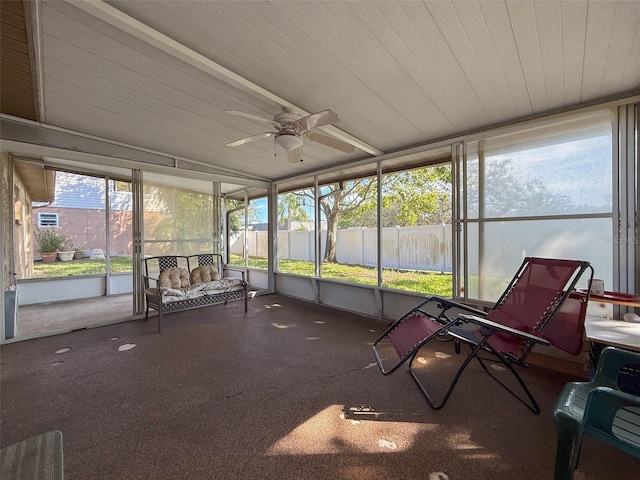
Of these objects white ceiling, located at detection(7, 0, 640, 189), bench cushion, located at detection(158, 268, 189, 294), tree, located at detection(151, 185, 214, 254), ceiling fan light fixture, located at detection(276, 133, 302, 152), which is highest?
white ceiling, located at detection(7, 0, 640, 189)

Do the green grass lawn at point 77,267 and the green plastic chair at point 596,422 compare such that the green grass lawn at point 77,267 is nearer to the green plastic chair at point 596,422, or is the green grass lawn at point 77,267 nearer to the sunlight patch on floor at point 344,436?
the sunlight patch on floor at point 344,436

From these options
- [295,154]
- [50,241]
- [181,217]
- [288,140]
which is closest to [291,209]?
[181,217]

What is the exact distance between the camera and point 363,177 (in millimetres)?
5203

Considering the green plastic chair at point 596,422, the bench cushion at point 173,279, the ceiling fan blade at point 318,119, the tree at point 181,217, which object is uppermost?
the ceiling fan blade at point 318,119

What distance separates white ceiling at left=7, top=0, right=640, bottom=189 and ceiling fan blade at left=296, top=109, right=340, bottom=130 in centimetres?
30

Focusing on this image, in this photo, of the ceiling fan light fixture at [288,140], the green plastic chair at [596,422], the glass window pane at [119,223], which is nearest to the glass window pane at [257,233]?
the glass window pane at [119,223]

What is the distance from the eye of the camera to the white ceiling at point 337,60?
1.68 metres

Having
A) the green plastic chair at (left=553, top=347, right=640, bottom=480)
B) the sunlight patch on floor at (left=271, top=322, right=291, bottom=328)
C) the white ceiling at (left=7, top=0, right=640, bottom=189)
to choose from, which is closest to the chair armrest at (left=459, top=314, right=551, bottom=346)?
the green plastic chair at (left=553, top=347, right=640, bottom=480)

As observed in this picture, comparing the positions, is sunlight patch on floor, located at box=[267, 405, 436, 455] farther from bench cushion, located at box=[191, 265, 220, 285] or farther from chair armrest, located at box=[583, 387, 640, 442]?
bench cushion, located at box=[191, 265, 220, 285]

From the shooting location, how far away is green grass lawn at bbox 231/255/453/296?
4398mm

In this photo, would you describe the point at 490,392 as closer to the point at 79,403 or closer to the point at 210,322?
the point at 79,403

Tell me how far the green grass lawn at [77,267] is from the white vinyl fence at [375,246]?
8.61 ft

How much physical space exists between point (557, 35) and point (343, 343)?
3322mm

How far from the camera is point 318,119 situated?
248 centimetres
